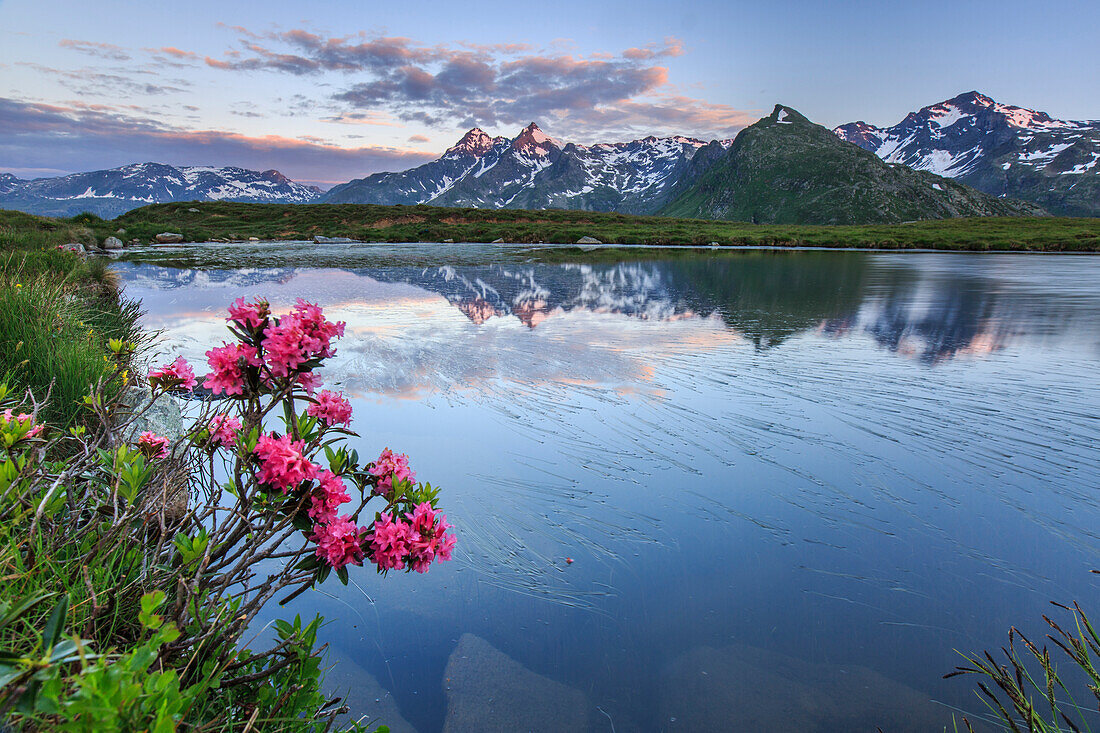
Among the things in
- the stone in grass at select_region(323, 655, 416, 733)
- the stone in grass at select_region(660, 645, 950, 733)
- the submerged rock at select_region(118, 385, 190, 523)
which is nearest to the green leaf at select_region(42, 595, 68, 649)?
the stone in grass at select_region(323, 655, 416, 733)

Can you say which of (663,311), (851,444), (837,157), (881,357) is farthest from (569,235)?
(837,157)

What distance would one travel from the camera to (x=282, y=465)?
2326 millimetres

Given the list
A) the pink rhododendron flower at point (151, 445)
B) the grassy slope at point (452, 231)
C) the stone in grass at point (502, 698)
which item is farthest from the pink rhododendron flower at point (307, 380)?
the grassy slope at point (452, 231)

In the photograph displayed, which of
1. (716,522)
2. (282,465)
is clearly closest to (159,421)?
(282,465)

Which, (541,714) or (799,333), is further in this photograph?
(799,333)

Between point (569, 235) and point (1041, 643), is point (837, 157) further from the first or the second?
point (1041, 643)

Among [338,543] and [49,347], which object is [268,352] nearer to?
[338,543]

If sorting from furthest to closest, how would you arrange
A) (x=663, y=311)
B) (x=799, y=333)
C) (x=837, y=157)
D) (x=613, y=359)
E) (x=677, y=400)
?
(x=837, y=157) → (x=663, y=311) → (x=799, y=333) → (x=613, y=359) → (x=677, y=400)

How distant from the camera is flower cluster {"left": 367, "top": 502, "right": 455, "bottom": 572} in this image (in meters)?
2.44

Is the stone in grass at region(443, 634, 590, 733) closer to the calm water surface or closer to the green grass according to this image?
the calm water surface

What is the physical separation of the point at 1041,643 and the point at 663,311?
13.2 m

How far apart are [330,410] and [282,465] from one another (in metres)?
0.71

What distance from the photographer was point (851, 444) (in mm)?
6559

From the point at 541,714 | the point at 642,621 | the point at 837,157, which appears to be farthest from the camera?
the point at 837,157
